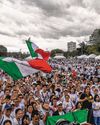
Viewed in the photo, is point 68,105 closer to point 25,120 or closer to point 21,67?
point 21,67

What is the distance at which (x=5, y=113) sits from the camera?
8.70m

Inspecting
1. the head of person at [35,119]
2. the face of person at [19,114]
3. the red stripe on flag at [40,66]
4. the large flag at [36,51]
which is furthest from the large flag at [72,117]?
the large flag at [36,51]

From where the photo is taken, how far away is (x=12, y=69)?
12609mm

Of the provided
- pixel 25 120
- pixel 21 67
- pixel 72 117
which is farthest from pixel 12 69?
pixel 25 120

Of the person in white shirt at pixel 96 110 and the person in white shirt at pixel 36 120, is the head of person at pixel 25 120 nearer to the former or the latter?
the person in white shirt at pixel 36 120

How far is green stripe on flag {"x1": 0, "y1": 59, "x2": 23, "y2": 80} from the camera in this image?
12.4m

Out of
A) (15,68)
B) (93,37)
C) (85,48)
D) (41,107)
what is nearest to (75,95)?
(15,68)

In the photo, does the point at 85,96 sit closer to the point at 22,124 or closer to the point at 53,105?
the point at 53,105

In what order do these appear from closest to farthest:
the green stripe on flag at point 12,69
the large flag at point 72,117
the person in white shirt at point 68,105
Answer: the large flag at point 72,117 → the person in white shirt at point 68,105 → the green stripe on flag at point 12,69

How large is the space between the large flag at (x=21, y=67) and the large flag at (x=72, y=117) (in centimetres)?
333

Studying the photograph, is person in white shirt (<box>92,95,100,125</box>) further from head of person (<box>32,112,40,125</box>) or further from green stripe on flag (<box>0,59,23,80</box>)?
green stripe on flag (<box>0,59,23,80</box>)

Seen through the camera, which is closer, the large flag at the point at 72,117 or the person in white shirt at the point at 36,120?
Answer: the person in white shirt at the point at 36,120

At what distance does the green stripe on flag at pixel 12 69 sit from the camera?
1239 centimetres

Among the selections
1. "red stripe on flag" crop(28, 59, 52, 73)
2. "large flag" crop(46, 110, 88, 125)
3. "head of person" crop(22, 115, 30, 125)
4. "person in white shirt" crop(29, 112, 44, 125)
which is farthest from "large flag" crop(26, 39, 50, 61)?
"head of person" crop(22, 115, 30, 125)
